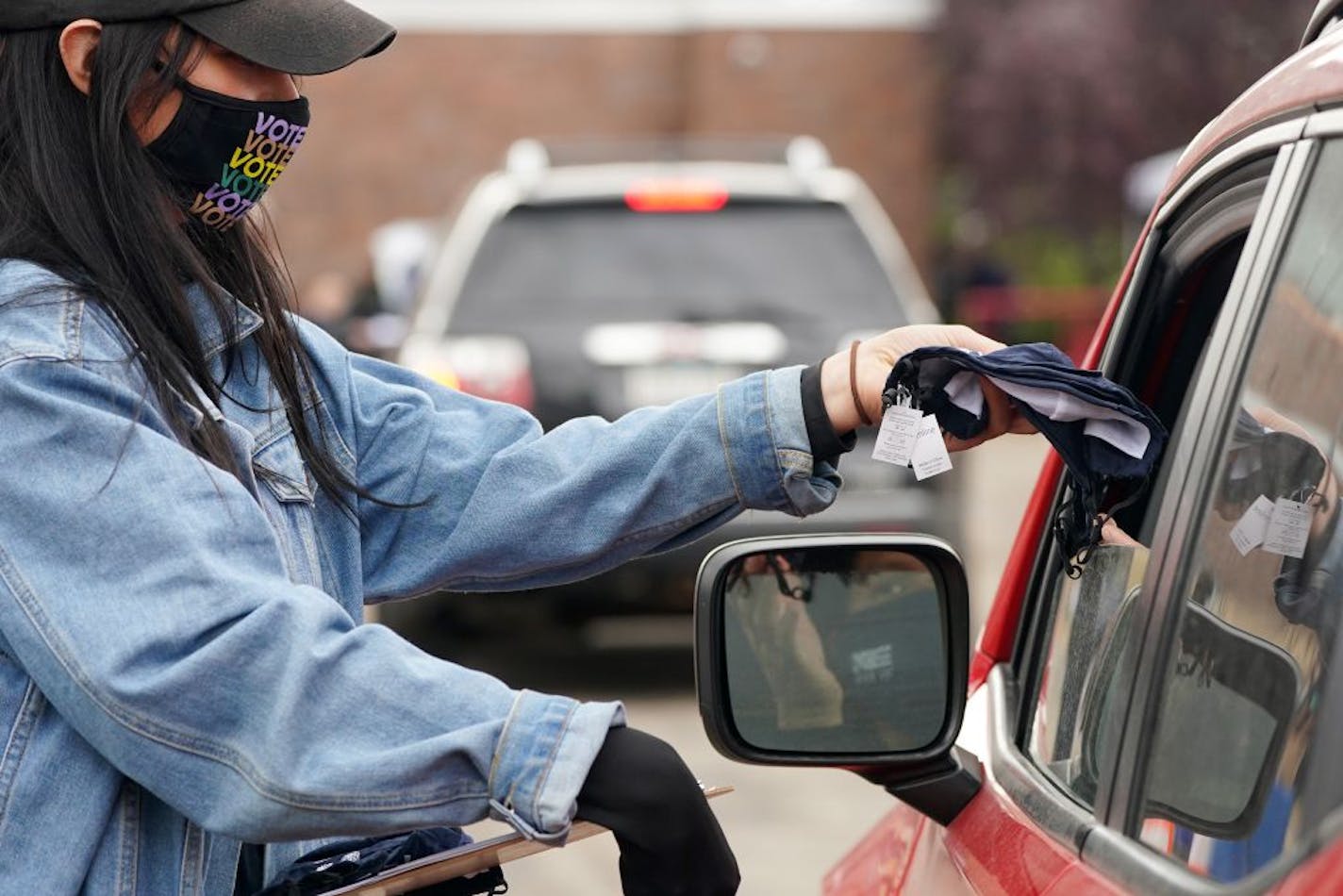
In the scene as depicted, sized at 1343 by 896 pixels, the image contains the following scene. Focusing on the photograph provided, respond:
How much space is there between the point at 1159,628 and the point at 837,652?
44 cm

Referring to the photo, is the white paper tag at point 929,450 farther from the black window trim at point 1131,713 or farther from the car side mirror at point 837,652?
the black window trim at point 1131,713

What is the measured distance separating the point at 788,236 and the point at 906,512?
45.4 inches

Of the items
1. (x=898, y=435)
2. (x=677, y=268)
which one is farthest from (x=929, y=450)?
(x=677, y=268)

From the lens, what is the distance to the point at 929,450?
1929 mm

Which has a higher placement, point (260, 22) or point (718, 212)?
point (260, 22)

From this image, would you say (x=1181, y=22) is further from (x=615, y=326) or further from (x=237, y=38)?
(x=237, y=38)

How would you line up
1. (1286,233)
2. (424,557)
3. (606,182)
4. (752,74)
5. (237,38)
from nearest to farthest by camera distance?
(1286,233) → (237,38) → (424,557) → (606,182) → (752,74)

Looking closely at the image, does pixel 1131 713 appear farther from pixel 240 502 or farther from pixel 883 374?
pixel 240 502

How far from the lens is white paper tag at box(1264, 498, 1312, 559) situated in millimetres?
1523

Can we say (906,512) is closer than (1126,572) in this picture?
No

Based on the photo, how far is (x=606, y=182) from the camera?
756 centimetres

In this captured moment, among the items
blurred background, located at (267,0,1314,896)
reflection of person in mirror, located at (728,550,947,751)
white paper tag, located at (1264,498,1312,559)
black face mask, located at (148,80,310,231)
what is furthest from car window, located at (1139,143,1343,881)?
blurred background, located at (267,0,1314,896)

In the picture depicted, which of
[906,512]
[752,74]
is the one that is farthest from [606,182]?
[752,74]

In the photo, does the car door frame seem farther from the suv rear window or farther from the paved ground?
the suv rear window
